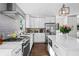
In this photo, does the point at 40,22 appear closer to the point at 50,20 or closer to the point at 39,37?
the point at 50,20

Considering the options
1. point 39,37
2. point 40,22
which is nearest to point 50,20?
point 40,22

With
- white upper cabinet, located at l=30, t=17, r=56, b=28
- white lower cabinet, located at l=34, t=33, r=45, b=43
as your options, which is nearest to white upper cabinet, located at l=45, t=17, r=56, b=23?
white upper cabinet, located at l=30, t=17, r=56, b=28

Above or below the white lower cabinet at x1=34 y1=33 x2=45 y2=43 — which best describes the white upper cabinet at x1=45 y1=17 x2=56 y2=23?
above

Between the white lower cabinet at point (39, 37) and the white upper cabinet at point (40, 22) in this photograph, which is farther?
the white upper cabinet at point (40, 22)

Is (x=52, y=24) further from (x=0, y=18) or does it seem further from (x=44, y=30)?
(x=0, y=18)

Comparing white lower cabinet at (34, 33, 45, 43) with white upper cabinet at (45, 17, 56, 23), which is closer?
white lower cabinet at (34, 33, 45, 43)

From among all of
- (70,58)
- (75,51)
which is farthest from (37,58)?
(75,51)

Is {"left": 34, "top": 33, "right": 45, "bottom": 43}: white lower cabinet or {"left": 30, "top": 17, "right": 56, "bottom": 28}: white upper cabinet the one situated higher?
{"left": 30, "top": 17, "right": 56, "bottom": 28}: white upper cabinet

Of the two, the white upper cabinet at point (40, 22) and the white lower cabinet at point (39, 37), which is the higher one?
the white upper cabinet at point (40, 22)

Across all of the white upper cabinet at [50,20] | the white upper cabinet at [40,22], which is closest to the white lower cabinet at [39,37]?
the white upper cabinet at [40,22]

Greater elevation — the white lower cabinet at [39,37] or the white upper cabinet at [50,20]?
the white upper cabinet at [50,20]

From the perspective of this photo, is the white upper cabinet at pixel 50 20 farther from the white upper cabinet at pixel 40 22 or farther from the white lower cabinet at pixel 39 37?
the white lower cabinet at pixel 39 37

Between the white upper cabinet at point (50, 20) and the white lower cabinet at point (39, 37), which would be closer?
the white lower cabinet at point (39, 37)

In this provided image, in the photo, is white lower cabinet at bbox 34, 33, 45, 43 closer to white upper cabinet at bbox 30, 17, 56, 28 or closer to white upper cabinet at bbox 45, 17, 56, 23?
white upper cabinet at bbox 30, 17, 56, 28
